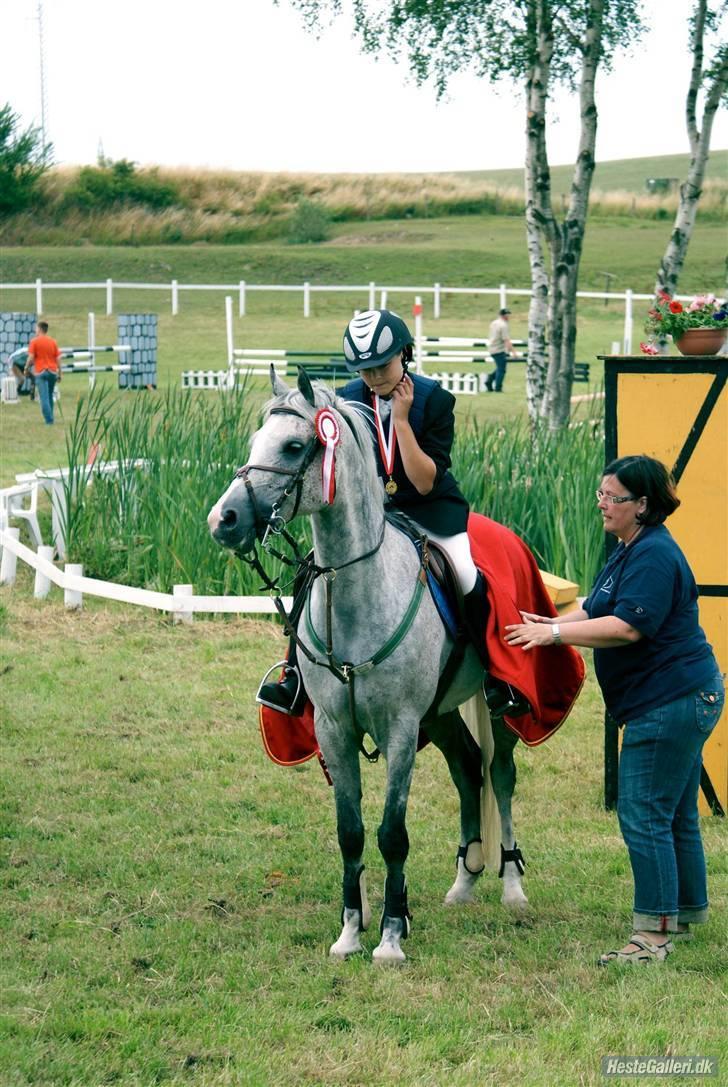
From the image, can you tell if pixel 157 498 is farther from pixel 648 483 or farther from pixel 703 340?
pixel 648 483

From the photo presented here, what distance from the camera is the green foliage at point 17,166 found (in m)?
53.4

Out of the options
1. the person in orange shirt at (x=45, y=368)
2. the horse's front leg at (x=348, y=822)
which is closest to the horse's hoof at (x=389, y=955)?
the horse's front leg at (x=348, y=822)

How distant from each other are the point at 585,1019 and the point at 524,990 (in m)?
0.31

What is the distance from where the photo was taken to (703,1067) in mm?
4117

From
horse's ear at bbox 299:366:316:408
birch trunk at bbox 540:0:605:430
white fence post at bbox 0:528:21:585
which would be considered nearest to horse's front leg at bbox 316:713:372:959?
horse's ear at bbox 299:366:316:408

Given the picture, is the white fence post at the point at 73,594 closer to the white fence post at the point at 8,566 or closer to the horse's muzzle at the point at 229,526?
the white fence post at the point at 8,566

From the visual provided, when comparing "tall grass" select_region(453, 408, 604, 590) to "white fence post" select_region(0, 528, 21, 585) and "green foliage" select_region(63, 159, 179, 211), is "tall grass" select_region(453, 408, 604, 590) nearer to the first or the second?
"white fence post" select_region(0, 528, 21, 585)

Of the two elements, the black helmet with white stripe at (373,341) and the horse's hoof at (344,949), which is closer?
the black helmet with white stripe at (373,341)

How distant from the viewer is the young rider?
471cm

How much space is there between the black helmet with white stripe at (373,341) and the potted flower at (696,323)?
2.12 metres

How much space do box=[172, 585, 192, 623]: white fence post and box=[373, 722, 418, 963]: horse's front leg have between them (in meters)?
5.31

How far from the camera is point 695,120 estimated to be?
680 inches

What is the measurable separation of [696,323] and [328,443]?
267 centimetres

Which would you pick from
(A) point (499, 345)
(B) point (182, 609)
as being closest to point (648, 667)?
(B) point (182, 609)
